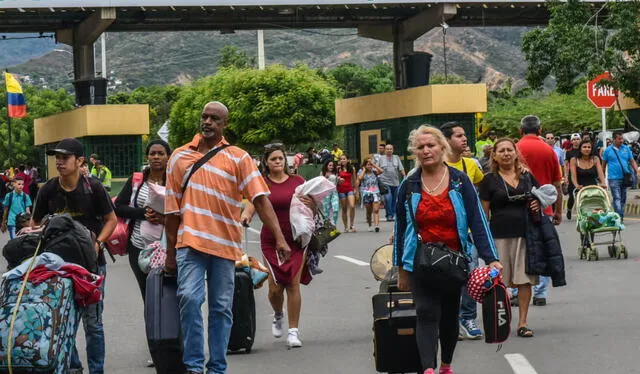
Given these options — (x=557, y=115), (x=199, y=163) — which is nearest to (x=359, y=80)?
(x=557, y=115)

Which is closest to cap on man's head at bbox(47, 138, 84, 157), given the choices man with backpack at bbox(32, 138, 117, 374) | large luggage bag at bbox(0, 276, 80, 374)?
man with backpack at bbox(32, 138, 117, 374)

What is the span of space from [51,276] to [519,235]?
462cm

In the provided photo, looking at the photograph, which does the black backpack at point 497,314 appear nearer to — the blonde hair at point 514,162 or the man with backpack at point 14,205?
the blonde hair at point 514,162

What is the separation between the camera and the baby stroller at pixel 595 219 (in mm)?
18359

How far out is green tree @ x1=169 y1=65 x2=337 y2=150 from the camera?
193 ft

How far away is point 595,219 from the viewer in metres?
18.4

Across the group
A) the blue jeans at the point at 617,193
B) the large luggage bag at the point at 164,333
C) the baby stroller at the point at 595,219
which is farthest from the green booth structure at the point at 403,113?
the large luggage bag at the point at 164,333

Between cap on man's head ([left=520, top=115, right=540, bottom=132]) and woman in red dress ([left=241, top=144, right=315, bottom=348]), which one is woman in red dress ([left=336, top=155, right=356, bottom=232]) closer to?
cap on man's head ([left=520, top=115, right=540, bottom=132])

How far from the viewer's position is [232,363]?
10.6m

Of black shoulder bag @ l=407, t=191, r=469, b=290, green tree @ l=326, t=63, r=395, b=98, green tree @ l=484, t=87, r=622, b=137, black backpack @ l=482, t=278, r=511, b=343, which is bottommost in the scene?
black backpack @ l=482, t=278, r=511, b=343

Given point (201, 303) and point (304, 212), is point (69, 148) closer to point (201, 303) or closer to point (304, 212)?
point (201, 303)

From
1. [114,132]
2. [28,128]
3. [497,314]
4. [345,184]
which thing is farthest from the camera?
[28,128]

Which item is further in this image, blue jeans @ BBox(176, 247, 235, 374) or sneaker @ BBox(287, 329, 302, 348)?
sneaker @ BBox(287, 329, 302, 348)

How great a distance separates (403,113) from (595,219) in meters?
24.4
